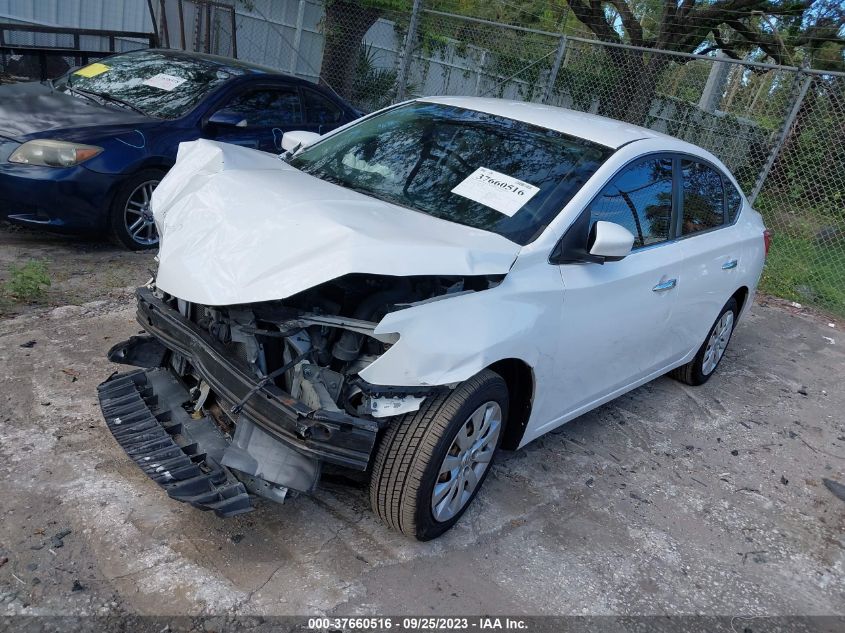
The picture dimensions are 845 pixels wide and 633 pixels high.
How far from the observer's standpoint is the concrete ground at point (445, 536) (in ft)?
8.77

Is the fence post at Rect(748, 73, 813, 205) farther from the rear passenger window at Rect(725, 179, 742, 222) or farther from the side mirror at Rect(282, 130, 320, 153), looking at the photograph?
the side mirror at Rect(282, 130, 320, 153)

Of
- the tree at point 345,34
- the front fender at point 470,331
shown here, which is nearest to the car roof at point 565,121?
the front fender at point 470,331

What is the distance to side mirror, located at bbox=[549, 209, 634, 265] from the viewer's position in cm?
320

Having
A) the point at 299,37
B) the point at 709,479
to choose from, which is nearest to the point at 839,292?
the point at 709,479

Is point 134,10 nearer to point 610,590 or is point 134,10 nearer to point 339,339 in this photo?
point 339,339

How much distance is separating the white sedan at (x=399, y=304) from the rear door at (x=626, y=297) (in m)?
0.01

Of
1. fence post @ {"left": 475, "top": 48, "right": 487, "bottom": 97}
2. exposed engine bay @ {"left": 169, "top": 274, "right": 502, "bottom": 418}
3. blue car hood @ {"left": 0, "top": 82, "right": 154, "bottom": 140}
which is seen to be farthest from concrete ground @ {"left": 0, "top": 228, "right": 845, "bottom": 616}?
fence post @ {"left": 475, "top": 48, "right": 487, "bottom": 97}

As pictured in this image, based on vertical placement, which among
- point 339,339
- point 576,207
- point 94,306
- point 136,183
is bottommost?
point 94,306

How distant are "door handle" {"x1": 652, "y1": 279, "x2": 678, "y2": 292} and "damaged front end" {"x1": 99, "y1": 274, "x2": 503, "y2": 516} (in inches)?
53.4

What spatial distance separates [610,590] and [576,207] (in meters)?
1.77

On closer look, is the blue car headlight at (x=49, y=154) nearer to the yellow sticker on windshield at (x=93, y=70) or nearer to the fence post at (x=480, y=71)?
the yellow sticker on windshield at (x=93, y=70)

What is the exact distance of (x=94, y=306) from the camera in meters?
4.81

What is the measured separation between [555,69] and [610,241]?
6.93m

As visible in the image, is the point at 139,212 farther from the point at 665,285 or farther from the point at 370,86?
the point at 370,86
